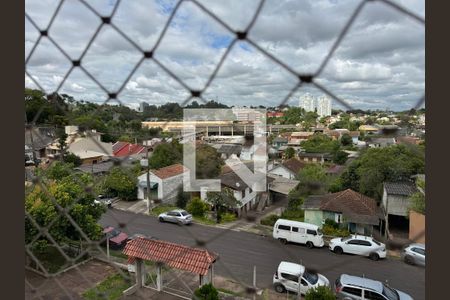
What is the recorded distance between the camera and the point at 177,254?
242cm

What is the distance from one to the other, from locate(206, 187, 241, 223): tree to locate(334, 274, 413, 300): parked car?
154 centimetres

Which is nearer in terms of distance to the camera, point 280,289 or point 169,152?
point 169,152

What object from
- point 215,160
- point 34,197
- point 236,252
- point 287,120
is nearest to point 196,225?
point 236,252

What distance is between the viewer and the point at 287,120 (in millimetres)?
812

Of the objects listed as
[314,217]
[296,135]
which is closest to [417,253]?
[296,135]

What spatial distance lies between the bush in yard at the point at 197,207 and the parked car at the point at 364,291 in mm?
2192

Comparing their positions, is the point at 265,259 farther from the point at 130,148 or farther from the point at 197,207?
the point at 130,148

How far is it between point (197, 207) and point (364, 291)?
245cm

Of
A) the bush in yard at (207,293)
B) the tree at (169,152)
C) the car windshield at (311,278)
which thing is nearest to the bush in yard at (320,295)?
the car windshield at (311,278)

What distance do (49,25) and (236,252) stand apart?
337 centimetres

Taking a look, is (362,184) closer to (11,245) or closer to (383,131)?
(383,131)

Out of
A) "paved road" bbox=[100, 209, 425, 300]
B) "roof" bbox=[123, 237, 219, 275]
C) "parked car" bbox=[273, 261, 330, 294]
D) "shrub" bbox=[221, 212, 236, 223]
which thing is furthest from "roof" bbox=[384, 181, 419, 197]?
"shrub" bbox=[221, 212, 236, 223]

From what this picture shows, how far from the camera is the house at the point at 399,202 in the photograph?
1544 mm

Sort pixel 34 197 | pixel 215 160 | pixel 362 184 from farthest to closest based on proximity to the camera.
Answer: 1. pixel 34 197
2. pixel 362 184
3. pixel 215 160
